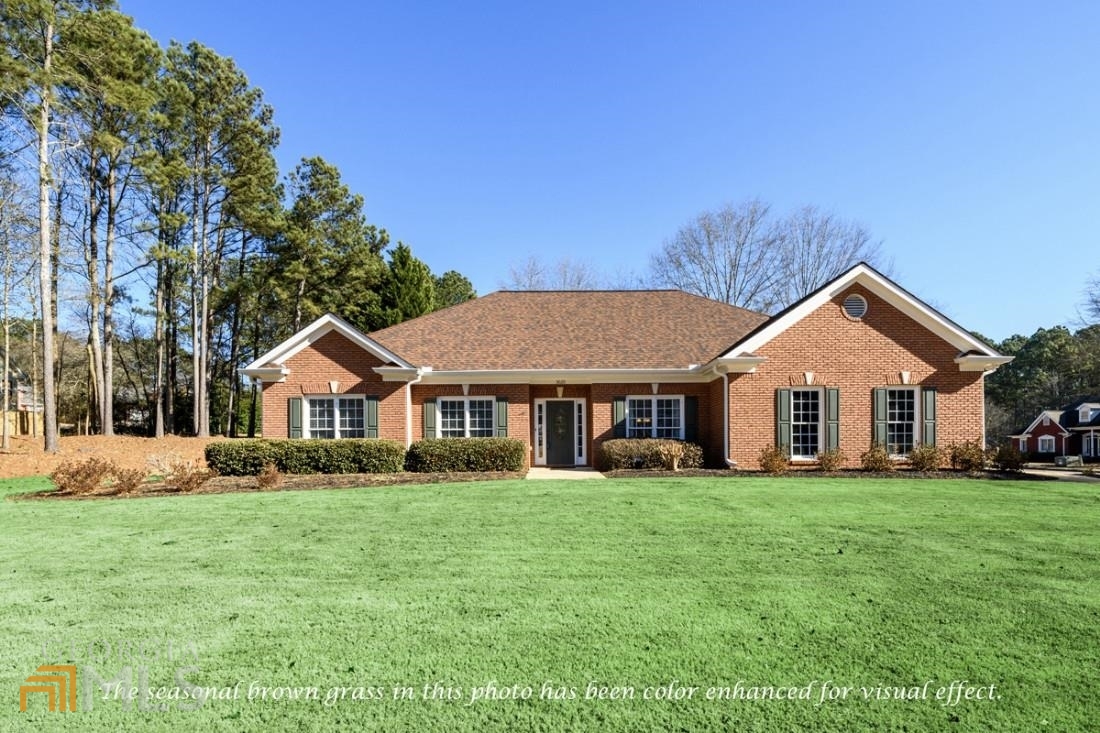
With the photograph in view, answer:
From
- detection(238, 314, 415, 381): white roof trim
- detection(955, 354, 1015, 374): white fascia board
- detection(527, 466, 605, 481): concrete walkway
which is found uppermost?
detection(238, 314, 415, 381): white roof trim

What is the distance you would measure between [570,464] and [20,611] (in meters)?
14.1

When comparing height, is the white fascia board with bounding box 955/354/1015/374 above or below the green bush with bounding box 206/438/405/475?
above

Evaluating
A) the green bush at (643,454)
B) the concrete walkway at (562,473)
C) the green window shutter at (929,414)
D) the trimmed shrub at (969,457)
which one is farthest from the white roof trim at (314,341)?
the trimmed shrub at (969,457)

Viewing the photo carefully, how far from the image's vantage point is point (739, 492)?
36.2 feet

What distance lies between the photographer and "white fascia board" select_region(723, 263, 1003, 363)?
15.3 meters

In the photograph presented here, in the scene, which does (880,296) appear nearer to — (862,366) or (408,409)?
(862,366)

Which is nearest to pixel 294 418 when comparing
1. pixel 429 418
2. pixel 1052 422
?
pixel 429 418

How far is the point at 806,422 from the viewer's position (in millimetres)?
15711

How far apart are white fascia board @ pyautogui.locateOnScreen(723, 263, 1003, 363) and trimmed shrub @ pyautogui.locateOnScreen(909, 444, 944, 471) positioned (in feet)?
9.97

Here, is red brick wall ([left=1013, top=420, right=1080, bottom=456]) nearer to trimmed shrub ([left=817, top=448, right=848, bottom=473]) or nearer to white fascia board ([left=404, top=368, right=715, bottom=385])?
trimmed shrub ([left=817, top=448, right=848, bottom=473])

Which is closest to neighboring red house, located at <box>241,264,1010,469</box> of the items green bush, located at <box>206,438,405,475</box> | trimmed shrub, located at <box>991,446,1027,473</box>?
trimmed shrub, located at <box>991,446,1027,473</box>

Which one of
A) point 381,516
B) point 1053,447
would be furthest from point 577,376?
point 1053,447

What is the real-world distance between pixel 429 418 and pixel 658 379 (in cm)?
702

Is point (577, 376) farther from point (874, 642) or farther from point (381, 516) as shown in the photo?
point (874, 642)
